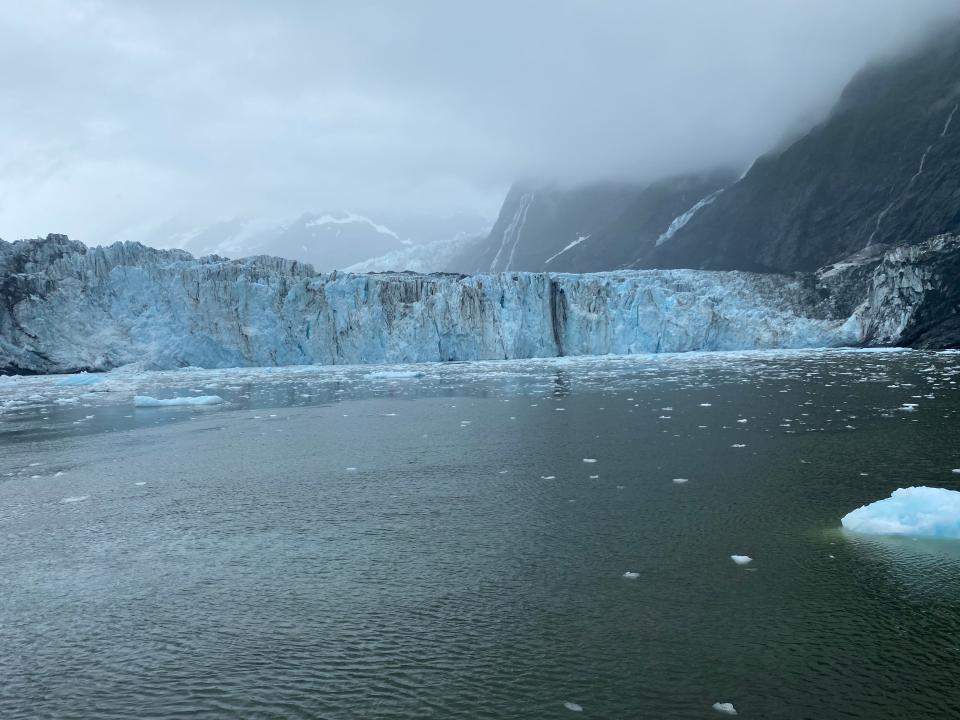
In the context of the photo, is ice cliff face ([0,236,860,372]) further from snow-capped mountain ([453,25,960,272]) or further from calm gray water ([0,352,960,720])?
calm gray water ([0,352,960,720])

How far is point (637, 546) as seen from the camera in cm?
682

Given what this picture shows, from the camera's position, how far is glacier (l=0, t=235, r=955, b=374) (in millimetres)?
37094

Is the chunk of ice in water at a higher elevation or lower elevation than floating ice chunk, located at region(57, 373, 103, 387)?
lower

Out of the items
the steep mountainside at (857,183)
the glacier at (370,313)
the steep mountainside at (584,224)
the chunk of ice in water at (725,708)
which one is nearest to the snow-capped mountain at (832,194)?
the steep mountainside at (857,183)

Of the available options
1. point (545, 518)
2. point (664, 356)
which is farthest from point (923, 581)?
point (664, 356)

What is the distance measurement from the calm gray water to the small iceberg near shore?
21 cm

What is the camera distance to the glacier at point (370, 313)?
37.1 metres

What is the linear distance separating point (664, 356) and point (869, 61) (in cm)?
4896

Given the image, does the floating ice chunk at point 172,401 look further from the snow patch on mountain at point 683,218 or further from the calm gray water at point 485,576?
the snow patch on mountain at point 683,218

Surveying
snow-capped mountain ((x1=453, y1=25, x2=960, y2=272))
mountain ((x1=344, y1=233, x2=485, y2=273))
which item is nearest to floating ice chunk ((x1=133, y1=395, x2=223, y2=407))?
snow-capped mountain ((x1=453, y1=25, x2=960, y2=272))

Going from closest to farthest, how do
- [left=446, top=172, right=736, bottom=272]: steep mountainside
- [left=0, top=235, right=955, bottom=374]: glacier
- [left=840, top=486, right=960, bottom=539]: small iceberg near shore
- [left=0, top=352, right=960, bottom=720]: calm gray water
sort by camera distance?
[left=0, top=352, right=960, bottom=720]: calm gray water < [left=840, top=486, right=960, bottom=539]: small iceberg near shore < [left=0, top=235, right=955, bottom=374]: glacier < [left=446, top=172, right=736, bottom=272]: steep mountainside

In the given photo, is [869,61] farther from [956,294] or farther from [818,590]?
[818,590]

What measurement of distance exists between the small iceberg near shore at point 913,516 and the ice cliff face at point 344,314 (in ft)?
107

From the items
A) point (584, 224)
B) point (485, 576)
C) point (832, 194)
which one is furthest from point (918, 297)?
point (584, 224)
